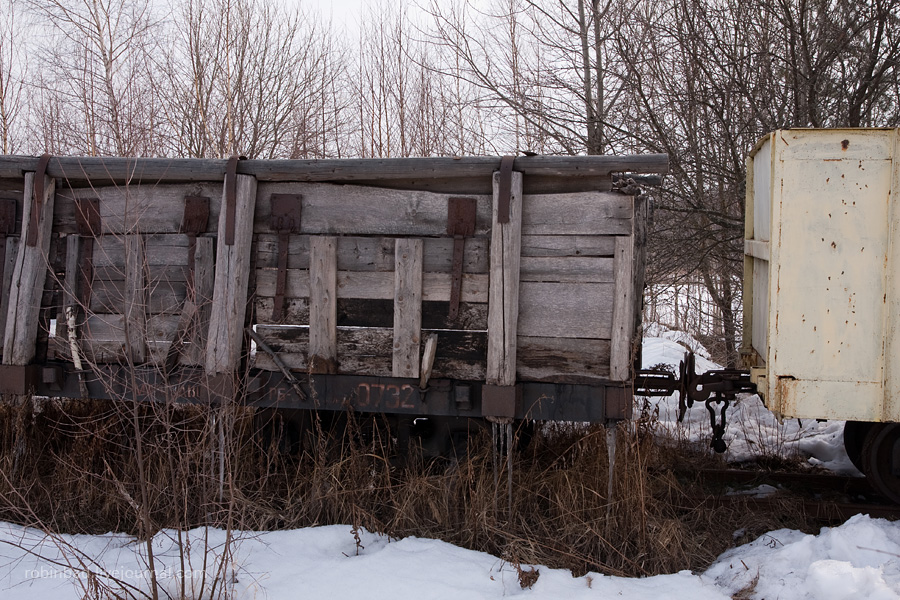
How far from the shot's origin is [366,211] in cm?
452

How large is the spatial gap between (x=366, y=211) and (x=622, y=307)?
1.89 meters

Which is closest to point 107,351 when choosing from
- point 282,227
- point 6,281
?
point 6,281

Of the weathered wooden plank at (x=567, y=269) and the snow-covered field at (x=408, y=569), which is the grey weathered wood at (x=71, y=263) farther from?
the weathered wooden plank at (x=567, y=269)

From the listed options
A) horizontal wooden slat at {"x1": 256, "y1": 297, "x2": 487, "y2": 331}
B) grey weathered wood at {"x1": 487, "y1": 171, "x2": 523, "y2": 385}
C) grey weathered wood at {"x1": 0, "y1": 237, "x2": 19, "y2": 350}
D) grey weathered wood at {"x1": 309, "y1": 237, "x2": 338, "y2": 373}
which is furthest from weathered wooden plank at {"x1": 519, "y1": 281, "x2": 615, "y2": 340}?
grey weathered wood at {"x1": 0, "y1": 237, "x2": 19, "y2": 350}

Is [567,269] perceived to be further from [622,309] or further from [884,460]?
[884,460]

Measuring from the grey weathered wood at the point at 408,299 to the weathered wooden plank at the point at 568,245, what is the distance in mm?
749

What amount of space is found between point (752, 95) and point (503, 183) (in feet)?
16.8

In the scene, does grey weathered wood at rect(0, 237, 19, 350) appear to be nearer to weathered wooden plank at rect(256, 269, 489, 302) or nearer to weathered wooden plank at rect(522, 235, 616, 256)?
weathered wooden plank at rect(256, 269, 489, 302)

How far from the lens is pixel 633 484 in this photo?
442cm

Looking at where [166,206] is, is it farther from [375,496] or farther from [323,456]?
[375,496]

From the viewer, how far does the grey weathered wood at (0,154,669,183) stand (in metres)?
4.19

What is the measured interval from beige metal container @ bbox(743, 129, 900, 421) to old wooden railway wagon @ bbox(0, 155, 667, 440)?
0.89 meters

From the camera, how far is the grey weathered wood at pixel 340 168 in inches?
165

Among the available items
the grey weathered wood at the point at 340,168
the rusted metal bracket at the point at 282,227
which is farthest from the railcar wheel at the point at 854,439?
the rusted metal bracket at the point at 282,227
